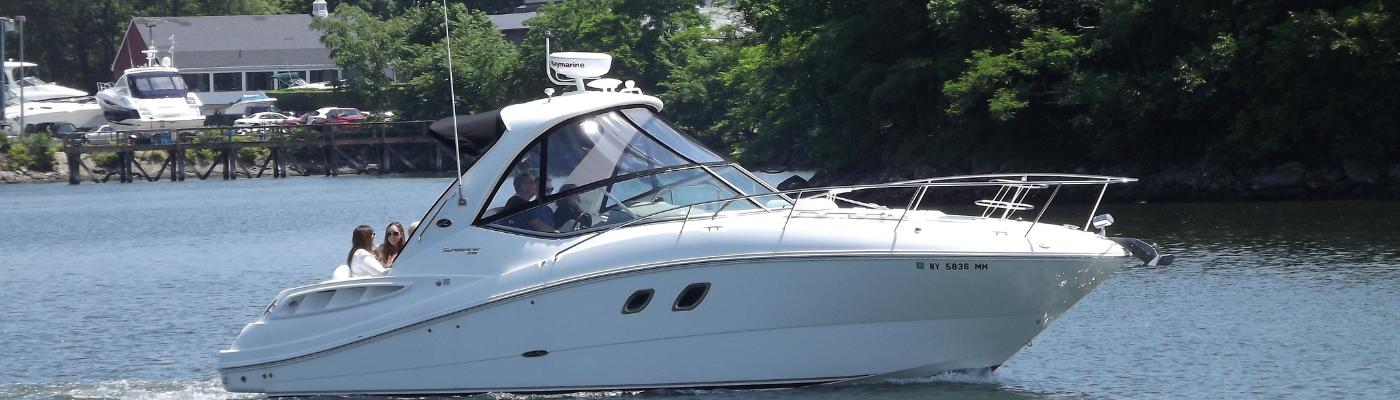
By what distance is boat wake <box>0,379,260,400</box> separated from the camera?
11.8 metres

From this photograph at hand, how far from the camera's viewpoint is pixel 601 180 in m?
10.5

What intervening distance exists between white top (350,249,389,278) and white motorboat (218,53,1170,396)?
0.28 meters

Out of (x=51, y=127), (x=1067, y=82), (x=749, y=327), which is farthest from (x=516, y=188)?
(x=51, y=127)

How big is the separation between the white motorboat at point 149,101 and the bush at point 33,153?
245 inches

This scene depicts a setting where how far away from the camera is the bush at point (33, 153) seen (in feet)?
181

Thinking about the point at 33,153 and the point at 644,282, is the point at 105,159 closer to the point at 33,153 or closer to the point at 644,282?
the point at 33,153

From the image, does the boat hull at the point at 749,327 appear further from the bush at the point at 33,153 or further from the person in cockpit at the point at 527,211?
the bush at the point at 33,153

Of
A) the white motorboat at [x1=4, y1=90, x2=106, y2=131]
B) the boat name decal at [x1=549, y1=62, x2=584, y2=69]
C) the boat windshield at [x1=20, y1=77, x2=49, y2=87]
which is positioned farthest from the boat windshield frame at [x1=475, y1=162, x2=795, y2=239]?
the boat windshield at [x1=20, y1=77, x2=49, y2=87]

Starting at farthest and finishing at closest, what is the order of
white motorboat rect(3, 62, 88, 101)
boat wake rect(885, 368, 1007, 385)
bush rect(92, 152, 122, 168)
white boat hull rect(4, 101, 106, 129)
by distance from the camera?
white motorboat rect(3, 62, 88, 101), white boat hull rect(4, 101, 106, 129), bush rect(92, 152, 122, 168), boat wake rect(885, 368, 1007, 385)

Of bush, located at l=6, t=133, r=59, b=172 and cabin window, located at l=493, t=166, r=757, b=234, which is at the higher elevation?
cabin window, located at l=493, t=166, r=757, b=234

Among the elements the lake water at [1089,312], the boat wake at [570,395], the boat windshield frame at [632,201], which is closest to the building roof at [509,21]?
the lake water at [1089,312]

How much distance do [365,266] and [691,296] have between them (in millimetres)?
2855

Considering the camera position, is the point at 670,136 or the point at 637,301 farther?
the point at 670,136

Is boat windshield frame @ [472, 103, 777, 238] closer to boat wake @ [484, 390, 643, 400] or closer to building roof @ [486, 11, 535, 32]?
boat wake @ [484, 390, 643, 400]
